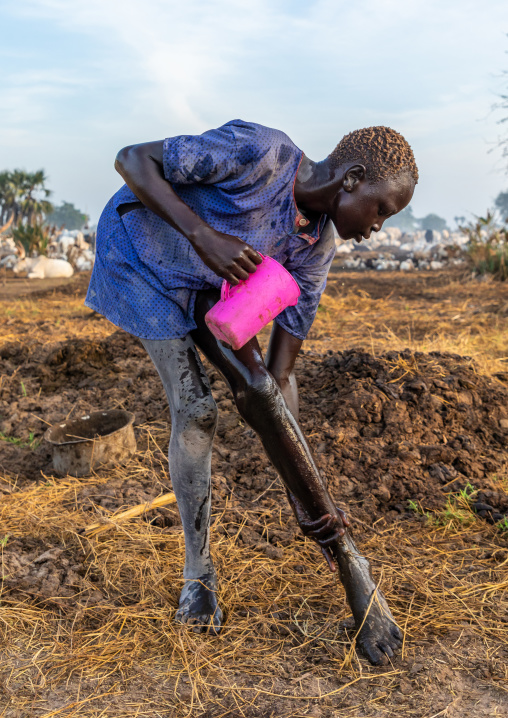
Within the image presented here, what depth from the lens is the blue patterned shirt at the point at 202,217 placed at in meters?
1.68

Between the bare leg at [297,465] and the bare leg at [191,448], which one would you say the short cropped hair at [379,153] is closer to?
the bare leg at [297,465]

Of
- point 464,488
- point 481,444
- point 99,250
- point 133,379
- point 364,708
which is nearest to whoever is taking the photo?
point 364,708

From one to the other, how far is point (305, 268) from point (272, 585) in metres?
1.09

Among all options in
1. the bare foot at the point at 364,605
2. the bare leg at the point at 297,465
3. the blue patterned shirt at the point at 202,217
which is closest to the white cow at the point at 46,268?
the blue patterned shirt at the point at 202,217

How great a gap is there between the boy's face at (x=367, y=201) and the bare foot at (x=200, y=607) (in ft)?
3.74

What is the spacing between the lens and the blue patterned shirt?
66.0 inches

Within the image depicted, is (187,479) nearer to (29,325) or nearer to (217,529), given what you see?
(217,529)

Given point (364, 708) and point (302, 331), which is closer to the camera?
point (364, 708)

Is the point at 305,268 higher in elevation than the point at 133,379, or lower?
higher

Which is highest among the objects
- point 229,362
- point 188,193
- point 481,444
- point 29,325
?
point 188,193

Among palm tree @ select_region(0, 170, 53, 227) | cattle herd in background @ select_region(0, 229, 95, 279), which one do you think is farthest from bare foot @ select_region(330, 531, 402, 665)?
palm tree @ select_region(0, 170, 53, 227)

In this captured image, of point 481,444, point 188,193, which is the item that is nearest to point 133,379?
point 481,444

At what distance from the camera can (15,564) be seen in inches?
88.6

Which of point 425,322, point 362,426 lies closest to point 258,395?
point 362,426
